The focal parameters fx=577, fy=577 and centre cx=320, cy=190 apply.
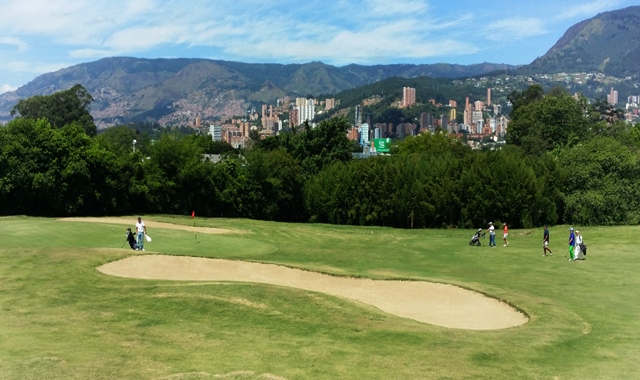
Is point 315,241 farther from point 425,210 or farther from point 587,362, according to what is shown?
point 587,362

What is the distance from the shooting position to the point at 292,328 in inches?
653

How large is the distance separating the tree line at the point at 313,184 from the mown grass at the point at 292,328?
2630 centimetres

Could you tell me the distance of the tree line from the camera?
5538 centimetres

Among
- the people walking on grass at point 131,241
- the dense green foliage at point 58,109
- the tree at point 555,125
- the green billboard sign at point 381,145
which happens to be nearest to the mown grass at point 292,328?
the people walking on grass at point 131,241

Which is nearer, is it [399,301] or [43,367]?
[43,367]

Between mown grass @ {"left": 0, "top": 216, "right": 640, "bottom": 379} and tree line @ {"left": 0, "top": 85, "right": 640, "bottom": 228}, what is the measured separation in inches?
1036

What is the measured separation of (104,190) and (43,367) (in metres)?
50.1

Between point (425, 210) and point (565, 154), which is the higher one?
point (565, 154)

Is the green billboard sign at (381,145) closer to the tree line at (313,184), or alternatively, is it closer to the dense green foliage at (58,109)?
the dense green foliage at (58,109)

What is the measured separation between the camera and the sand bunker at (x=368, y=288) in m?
20.4

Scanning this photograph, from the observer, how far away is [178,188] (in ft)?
218

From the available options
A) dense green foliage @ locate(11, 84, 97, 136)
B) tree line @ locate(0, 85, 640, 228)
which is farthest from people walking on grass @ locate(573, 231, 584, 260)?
dense green foliage @ locate(11, 84, 97, 136)

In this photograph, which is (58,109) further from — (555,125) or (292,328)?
(292,328)

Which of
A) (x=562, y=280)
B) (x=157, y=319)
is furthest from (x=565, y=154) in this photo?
(x=157, y=319)
